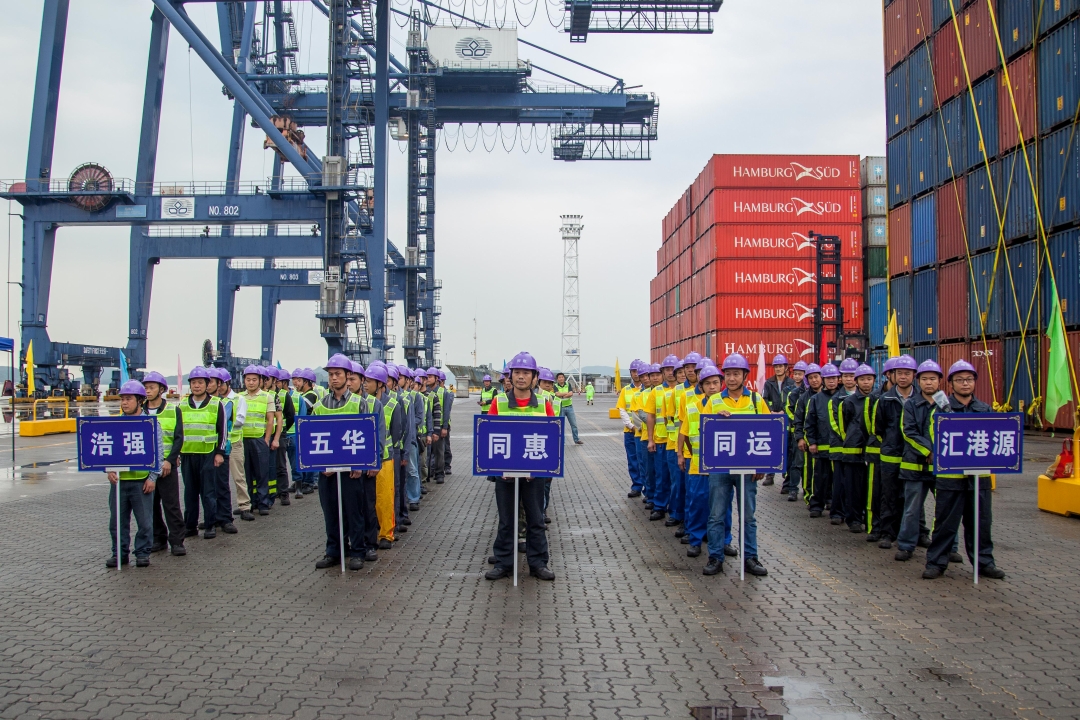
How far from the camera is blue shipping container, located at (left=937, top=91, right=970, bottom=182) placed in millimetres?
22688

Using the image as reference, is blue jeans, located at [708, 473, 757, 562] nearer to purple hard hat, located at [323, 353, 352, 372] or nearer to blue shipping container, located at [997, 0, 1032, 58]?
purple hard hat, located at [323, 353, 352, 372]

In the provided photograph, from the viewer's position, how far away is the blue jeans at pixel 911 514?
7434 millimetres

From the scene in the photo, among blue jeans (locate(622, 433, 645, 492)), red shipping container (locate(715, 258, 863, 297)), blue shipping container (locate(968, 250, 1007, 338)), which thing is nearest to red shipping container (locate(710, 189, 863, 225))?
red shipping container (locate(715, 258, 863, 297))

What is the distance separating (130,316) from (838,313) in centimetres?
3041

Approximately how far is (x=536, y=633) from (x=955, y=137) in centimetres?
2216

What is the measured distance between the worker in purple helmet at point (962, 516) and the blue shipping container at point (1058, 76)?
15.1 meters

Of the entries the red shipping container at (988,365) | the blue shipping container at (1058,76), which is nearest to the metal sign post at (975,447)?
the blue shipping container at (1058,76)

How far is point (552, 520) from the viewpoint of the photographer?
976 centimetres

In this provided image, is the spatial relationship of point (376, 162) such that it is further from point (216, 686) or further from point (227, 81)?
point (216, 686)

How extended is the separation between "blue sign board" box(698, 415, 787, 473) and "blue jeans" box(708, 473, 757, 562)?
0.70 ft

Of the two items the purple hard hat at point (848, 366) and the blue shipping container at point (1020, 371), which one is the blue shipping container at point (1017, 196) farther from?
the purple hard hat at point (848, 366)

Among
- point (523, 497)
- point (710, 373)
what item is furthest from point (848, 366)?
point (523, 497)

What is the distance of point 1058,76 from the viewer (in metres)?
19.1

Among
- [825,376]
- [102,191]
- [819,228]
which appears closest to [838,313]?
[819,228]
